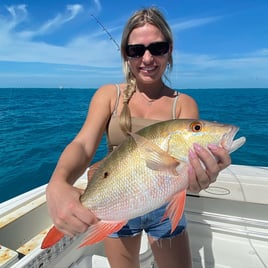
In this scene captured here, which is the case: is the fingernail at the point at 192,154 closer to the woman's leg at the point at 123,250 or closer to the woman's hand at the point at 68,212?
the woman's hand at the point at 68,212

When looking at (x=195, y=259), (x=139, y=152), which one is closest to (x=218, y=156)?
(x=139, y=152)

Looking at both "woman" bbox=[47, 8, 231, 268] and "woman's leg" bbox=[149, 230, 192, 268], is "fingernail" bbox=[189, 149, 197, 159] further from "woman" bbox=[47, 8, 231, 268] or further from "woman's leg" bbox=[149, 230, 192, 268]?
"woman's leg" bbox=[149, 230, 192, 268]

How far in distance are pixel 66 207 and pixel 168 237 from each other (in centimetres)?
76

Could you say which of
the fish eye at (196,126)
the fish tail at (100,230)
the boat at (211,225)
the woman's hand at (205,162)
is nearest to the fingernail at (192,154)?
the woman's hand at (205,162)

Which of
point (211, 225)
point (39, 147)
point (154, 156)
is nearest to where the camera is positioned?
point (154, 156)

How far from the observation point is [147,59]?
1.63 m

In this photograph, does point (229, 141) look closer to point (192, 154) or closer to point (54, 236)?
point (192, 154)

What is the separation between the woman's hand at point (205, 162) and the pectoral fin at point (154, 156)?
0.23ft

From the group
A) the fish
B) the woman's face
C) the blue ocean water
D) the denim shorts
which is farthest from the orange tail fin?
the blue ocean water

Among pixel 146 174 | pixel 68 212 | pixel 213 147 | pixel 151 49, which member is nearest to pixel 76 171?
pixel 68 212

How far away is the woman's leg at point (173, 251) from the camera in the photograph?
5.51ft

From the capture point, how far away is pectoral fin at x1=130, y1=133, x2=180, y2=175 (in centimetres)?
112

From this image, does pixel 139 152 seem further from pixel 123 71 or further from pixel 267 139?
pixel 267 139

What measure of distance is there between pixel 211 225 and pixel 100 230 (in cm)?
192
